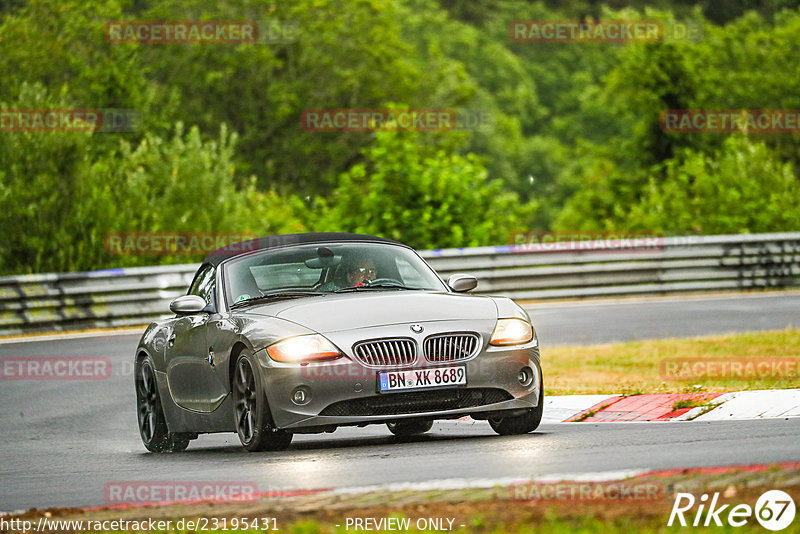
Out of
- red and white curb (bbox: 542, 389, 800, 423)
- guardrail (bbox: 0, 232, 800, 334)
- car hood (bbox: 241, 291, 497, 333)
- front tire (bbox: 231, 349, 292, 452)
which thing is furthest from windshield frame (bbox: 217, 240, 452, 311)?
guardrail (bbox: 0, 232, 800, 334)

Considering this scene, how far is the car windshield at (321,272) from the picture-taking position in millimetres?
10641

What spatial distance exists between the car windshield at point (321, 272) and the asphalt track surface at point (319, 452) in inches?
43.0

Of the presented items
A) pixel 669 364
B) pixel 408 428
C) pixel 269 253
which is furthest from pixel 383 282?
pixel 669 364

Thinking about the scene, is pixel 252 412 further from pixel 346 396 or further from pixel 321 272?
pixel 321 272

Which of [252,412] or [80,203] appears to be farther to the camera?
[80,203]

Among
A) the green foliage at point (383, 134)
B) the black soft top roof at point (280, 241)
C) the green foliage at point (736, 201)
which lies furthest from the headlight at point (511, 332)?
the green foliage at point (736, 201)

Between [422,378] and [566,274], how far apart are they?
15512 mm

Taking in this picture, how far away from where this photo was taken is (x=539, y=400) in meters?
10.1

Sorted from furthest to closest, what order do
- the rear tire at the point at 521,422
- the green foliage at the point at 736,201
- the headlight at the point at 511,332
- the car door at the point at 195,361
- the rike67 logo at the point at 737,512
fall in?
the green foliage at the point at 736,201 → the car door at the point at 195,361 → the rear tire at the point at 521,422 → the headlight at the point at 511,332 → the rike67 logo at the point at 737,512

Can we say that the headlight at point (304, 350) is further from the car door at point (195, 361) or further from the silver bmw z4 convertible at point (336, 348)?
the car door at point (195, 361)

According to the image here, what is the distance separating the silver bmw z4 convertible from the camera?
30.8 feet

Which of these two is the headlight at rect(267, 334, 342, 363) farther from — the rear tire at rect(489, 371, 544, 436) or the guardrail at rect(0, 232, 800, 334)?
the guardrail at rect(0, 232, 800, 334)

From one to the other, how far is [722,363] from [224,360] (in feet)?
21.0

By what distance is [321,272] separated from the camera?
10797 mm
